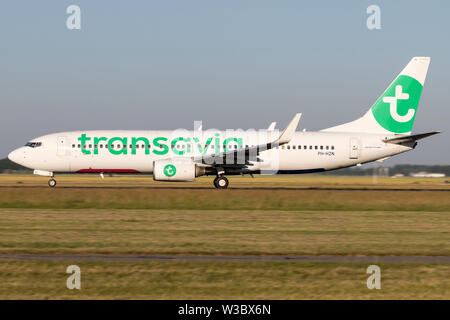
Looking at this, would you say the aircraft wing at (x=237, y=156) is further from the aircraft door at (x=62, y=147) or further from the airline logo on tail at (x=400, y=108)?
the airline logo on tail at (x=400, y=108)

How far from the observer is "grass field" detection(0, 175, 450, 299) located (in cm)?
1227

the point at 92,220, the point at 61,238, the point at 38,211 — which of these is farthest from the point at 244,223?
the point at 38,211

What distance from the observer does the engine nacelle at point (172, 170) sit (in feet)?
125

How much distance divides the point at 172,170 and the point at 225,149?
4.70 metres

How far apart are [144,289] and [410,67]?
1450 inches

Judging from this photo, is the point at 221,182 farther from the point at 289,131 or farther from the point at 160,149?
the point at 289,131

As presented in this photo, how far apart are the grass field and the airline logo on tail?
477 inches

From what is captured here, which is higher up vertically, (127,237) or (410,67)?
(410,67)

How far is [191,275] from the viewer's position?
1344cm

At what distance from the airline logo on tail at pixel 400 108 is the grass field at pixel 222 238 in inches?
477

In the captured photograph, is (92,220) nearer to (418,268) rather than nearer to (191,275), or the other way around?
(191,275)

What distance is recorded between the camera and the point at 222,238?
19672 mm

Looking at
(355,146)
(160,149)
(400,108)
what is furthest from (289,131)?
(400,108)

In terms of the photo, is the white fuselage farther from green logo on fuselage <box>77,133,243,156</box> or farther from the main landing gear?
the main landing gear
